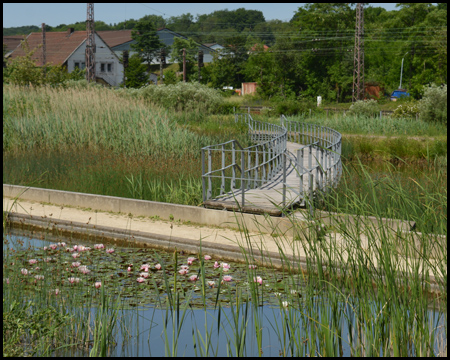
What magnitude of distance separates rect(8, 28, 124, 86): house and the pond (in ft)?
190

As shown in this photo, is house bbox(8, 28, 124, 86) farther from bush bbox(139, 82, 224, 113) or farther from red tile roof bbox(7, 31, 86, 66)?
bush bbox(139, 82, 224, 113)

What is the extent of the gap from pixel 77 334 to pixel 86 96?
15157 millimetres

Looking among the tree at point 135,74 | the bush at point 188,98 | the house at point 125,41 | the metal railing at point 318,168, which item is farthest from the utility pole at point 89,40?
the metal railing at point 318,168

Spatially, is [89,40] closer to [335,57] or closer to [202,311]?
[335,57]

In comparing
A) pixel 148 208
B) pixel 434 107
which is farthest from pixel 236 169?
pixel 434 107

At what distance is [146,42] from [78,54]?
9.66 metres

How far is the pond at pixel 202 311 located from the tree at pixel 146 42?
213 feet

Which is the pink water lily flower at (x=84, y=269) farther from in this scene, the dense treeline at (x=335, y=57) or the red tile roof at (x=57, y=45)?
the red tile roof at (x=57, y=45)

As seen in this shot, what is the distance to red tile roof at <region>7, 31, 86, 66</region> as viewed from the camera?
6334cm

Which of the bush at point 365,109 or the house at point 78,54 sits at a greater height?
the house at point 78,54

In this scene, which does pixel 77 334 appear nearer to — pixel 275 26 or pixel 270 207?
pixel 270 207

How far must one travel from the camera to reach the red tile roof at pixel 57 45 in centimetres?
6334

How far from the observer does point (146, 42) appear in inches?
2803

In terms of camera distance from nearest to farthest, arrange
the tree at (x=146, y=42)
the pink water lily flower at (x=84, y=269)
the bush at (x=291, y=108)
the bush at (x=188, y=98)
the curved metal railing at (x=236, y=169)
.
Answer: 1. the pink water lily flower at (x=84, y=269)
2. the curved metal railing at (x=236, y=169)
3. the bush at (x=188, y=98)
4. the bush at (x=291, y=108)
5. the tree at (x=146, y=42)
